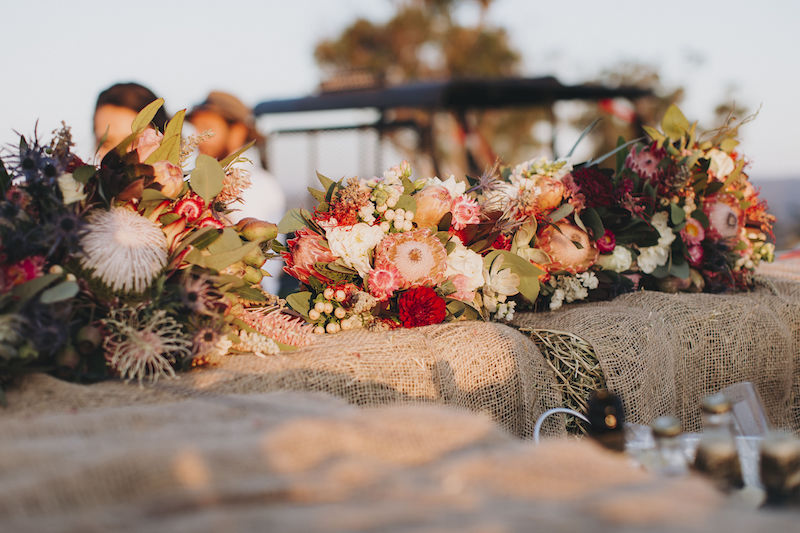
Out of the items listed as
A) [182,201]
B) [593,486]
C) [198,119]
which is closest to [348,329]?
[182,201]

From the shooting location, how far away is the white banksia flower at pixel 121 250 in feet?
4.40

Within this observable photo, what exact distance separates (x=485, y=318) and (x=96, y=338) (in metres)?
1.05

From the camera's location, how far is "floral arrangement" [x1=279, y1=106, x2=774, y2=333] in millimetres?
1840

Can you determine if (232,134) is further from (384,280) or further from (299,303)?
(384,280)

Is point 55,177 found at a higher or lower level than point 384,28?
lower

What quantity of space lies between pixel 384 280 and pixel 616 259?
0.88 m

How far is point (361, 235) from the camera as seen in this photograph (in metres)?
1.83

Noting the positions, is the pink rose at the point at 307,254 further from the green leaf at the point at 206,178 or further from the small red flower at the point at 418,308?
the green leaf at the point at 206,178

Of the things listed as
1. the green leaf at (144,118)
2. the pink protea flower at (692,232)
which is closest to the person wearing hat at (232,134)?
the green leaf at (144,118)

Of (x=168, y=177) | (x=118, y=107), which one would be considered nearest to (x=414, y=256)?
(x=168, y=177)

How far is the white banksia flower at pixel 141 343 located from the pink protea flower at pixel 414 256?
600 millimetres

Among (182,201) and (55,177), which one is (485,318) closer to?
(182,201)

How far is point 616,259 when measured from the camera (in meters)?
2.26

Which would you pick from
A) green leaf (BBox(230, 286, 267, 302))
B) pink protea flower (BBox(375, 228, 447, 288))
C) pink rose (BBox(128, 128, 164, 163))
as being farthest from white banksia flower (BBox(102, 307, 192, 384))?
pink protea flower (BBox(375, 228, 447, 288))
